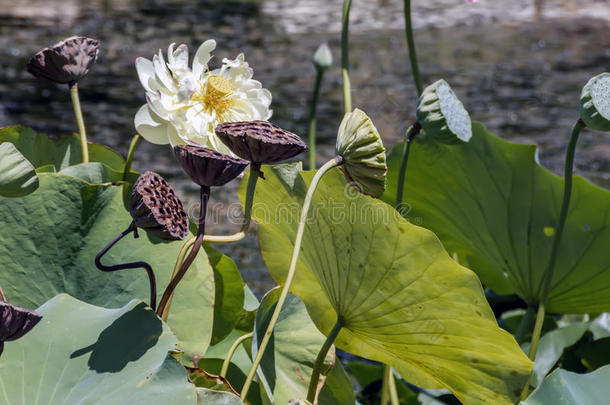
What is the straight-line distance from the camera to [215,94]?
478 mm

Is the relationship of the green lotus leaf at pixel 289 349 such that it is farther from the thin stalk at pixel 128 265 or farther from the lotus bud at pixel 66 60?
the lotus bud at pixel 66 60

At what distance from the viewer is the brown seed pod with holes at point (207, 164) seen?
378 millimetres

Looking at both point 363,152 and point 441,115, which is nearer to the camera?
point 363,152

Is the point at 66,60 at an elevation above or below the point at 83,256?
above

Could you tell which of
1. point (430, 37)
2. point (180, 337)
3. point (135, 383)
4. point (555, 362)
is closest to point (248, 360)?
point (180, 337)

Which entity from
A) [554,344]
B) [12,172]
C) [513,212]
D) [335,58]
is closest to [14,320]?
[12,172]

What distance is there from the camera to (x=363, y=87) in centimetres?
317

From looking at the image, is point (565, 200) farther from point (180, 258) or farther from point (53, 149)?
point (53, 149)

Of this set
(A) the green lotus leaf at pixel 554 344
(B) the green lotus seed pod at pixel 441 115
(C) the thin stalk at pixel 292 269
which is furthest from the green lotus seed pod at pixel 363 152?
(A) the green lotus leaf at pixel 554 344

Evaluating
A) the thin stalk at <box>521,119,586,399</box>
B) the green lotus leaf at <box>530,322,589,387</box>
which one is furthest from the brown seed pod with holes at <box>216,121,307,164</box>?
the green lotus leaf at <box>530,322,589,387</box>

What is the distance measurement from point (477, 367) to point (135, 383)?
22 cm

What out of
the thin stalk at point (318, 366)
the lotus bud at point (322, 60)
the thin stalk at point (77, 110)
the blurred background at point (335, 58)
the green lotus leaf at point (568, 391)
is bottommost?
the blurred background at point (335, 58)

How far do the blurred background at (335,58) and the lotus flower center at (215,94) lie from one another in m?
0.91

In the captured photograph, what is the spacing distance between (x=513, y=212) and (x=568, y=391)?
A: 266 mm
